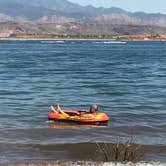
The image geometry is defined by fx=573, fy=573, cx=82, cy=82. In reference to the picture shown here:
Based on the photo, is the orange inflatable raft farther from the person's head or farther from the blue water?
the blue water

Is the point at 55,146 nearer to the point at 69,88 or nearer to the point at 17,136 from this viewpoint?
the point at 17,136

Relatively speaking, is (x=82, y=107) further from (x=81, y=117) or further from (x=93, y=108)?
(x=81, y=117)

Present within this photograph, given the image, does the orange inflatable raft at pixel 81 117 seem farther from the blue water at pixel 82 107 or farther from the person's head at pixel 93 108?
the blue water at pixel 82 107

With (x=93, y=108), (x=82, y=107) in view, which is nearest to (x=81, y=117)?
(x=93, y=108)

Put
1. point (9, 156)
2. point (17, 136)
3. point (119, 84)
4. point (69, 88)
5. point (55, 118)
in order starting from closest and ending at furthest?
point (9, 156) → point (17, 136) → point (55, 118) → point (69, 88) → point (119, 84)

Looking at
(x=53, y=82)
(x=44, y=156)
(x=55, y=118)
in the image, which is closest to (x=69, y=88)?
(x=53, y=82)

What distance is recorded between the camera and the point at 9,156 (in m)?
19.4

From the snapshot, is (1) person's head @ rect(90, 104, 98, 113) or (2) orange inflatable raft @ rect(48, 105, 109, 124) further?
(1) person's head @ rect(90, 104, 98, 113)

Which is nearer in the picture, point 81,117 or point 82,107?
point 81,117

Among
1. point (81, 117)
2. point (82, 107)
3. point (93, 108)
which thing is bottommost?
point (82, 107)

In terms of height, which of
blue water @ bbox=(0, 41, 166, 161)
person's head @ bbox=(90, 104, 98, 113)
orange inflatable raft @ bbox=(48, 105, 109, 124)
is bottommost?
blue water @ bbox=(0, 41, 166, 161)

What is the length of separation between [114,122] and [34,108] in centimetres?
613

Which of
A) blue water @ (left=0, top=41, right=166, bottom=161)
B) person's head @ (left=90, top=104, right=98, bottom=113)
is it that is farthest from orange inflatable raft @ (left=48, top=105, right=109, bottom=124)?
blue water @ (left=0, top=41, right=166, bottom=161)

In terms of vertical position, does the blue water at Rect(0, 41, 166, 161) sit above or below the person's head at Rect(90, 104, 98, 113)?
below
